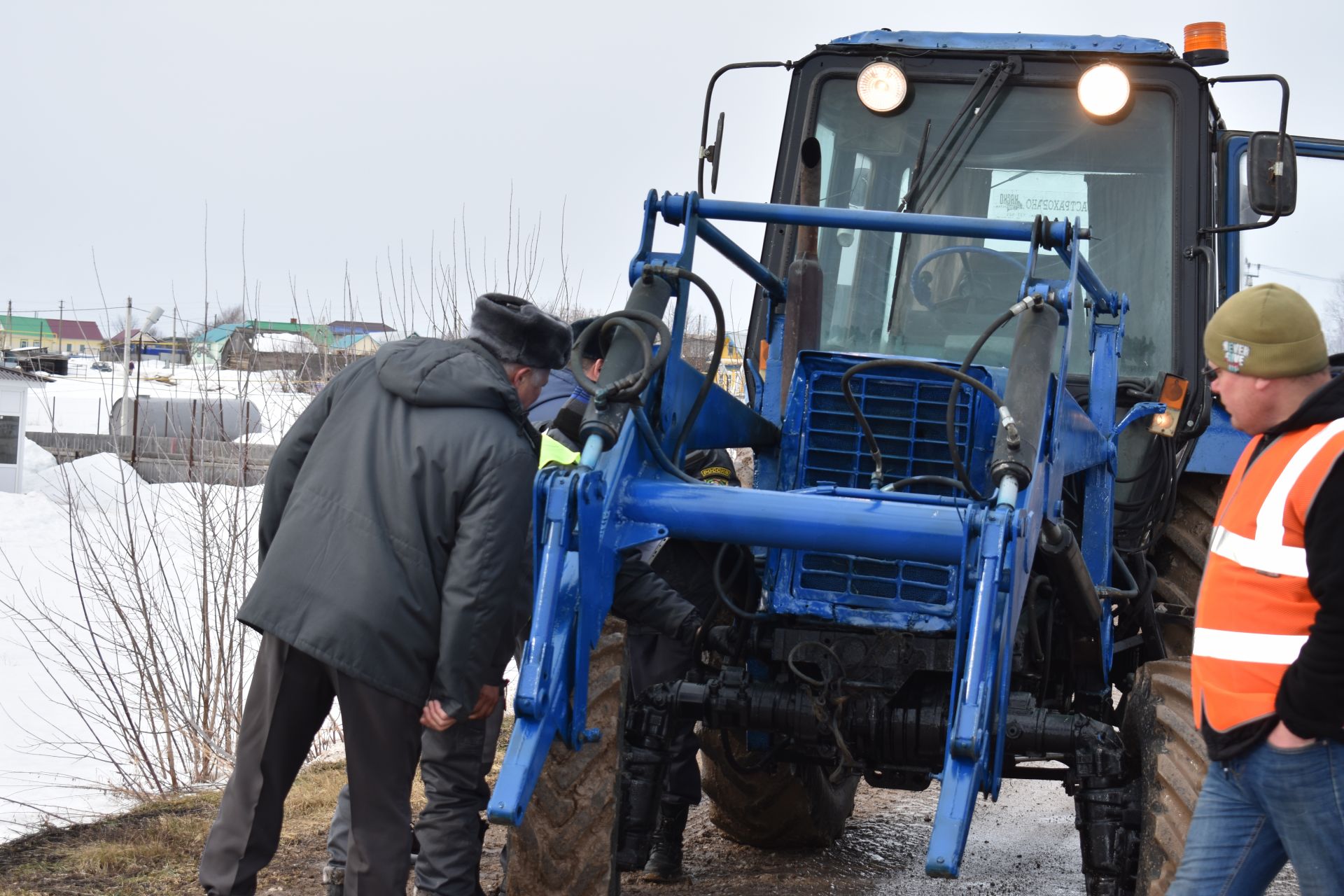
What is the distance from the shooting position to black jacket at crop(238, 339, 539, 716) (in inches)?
126

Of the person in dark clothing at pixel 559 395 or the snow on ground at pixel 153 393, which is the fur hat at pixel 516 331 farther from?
the snow on ground at pixel 153 393

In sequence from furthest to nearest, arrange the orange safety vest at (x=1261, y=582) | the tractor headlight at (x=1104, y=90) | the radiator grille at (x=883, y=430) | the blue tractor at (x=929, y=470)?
the tractor headlight at (x=1104, y=90) → the radiator grille at (x=883, y=430) → the blue tractor at (x=929, y=470) → the orange safety vest at (x=1261, y=582)

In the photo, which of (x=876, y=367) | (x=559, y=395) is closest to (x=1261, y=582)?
(x=876, y=367)

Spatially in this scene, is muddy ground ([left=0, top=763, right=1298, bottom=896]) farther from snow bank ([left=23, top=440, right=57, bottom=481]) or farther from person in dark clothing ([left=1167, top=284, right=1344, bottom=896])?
snow bank ([left=23, top=440, right=57, bottom=481])

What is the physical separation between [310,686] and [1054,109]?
3.15 meters

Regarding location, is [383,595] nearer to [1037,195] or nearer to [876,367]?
[876,367]

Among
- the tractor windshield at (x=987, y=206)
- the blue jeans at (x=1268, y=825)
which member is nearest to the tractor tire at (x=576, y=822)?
the blue jeans at (x=1268, y=825)

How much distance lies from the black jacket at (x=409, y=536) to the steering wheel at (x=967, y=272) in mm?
1854

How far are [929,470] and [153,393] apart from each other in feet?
86.6

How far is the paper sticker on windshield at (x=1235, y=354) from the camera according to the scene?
2.51 meters

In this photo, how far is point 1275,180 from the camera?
4309 millimetres

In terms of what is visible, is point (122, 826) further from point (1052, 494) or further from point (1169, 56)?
point (1169, 56)

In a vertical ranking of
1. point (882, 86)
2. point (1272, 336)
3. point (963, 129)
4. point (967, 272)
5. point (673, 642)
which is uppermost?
point (882, 86)

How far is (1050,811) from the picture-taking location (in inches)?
246
